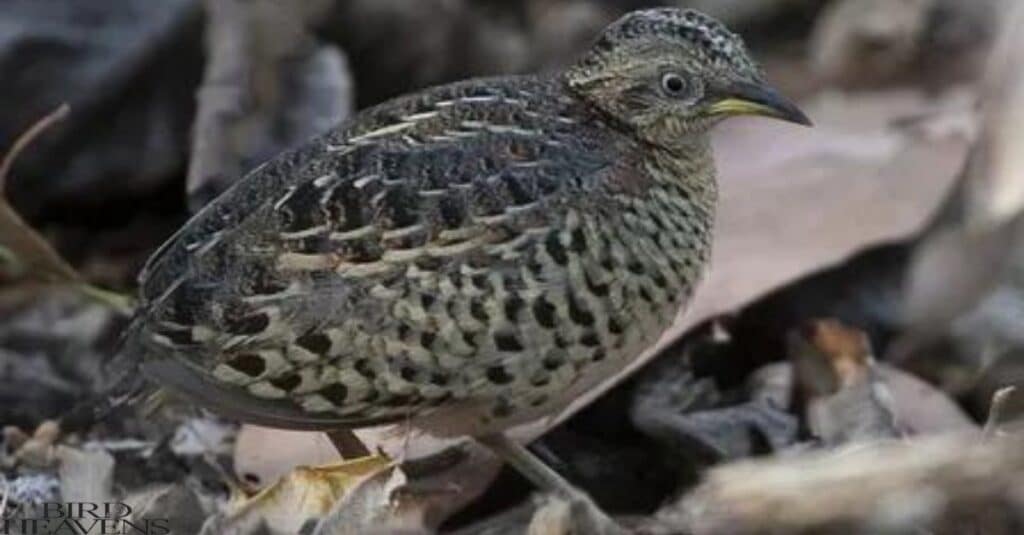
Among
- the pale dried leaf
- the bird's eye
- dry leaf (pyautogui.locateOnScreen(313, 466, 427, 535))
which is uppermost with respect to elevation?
the bird's eye

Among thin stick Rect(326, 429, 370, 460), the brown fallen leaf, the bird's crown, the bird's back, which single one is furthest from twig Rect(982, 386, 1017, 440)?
the brown fallen leaf

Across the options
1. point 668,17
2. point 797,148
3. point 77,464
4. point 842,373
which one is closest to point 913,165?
point 797,148

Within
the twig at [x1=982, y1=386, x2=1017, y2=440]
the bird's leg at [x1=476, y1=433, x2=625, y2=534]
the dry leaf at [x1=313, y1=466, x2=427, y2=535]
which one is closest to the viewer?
the twig at [x1=982, y1=386, x2=1017, y2=440]

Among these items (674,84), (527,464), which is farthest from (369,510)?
(674,84)

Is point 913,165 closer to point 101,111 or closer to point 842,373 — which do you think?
point 842,373

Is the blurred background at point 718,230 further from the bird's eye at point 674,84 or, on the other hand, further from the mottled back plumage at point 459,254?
the bird's eye at point 674,84

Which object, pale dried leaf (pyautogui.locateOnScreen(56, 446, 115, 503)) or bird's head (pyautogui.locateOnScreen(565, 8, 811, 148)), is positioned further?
pale dried leaf (pyautogui.locateOnScreen(56, 446, 115, 503))

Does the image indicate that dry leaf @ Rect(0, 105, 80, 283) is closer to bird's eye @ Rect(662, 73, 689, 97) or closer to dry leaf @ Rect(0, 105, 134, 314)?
dry leaf @ Rect(0, 105, 134, 314)
